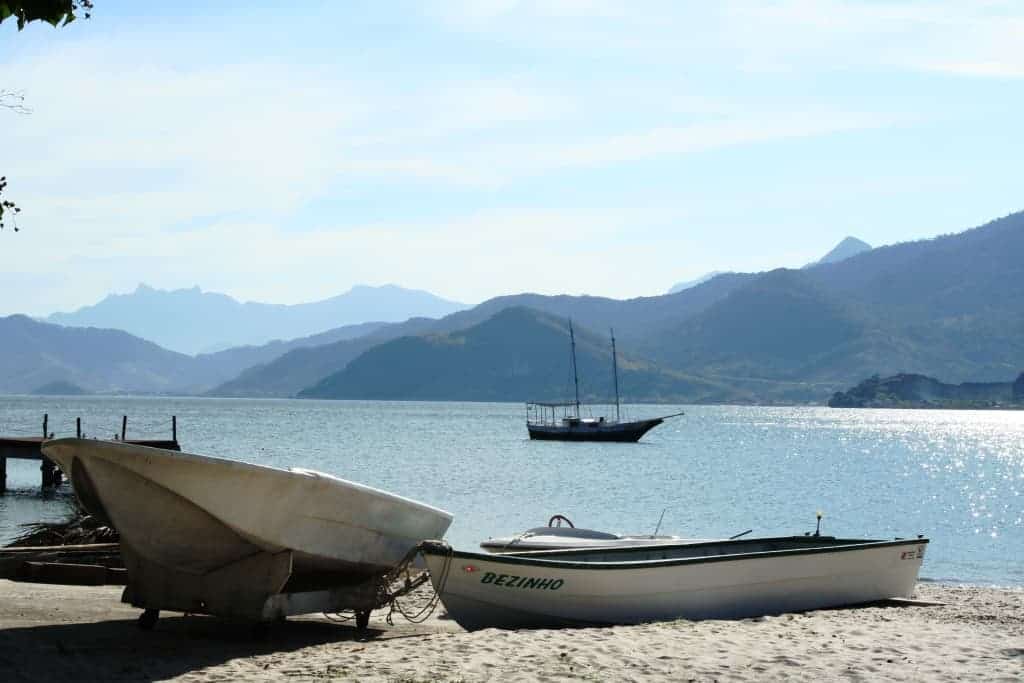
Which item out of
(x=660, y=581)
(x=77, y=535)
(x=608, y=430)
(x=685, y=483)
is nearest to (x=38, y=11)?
(x=660, y=581)

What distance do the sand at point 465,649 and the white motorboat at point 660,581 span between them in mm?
585

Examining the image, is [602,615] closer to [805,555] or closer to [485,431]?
[805,555]

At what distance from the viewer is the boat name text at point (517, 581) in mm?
14562

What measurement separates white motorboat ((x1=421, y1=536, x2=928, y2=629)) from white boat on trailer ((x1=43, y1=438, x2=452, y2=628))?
169 cm

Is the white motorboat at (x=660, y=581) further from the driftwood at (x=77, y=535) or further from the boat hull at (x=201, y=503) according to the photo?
the driftwood at (x=77, y=535)

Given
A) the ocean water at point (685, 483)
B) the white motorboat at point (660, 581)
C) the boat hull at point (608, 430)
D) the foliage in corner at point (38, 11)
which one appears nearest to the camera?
the foliage in corner at point (38, 11)

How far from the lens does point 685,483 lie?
209 ft

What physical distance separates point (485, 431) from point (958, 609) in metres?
121

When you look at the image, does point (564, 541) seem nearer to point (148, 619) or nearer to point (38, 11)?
point (148, 619)

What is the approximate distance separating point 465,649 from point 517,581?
2.11 m

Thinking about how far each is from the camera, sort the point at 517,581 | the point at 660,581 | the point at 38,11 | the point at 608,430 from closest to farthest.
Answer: the point at 38,11, the point at 517,581, the point at 660,581, the point at 608,430

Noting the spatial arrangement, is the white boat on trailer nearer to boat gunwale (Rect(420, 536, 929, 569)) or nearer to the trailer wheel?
the trailer wheel

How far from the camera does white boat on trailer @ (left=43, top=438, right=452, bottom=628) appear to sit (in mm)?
12320

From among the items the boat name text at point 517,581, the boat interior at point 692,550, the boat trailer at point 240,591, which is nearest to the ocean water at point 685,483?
the boat interior at point 692,550
